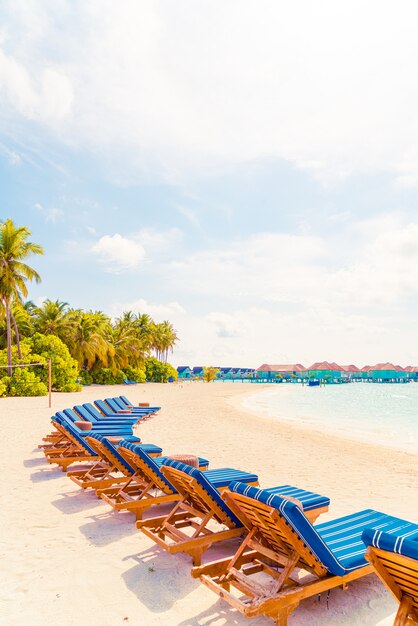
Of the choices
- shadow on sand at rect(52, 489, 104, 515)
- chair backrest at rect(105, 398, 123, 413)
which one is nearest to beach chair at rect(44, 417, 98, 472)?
shadow on sand at rect(52, 489, 104, 515)

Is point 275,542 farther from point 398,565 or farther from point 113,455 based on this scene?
point 113,455

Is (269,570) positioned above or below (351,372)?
above

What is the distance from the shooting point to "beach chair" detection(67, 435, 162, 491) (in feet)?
20.2

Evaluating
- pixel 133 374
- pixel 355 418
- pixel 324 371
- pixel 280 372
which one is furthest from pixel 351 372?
pixel 355 418

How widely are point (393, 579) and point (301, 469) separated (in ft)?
22.5

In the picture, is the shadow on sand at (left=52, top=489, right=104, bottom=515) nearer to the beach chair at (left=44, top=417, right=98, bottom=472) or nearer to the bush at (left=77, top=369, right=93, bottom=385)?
the beach chair at (left=44, top=417, right=98, bottom=472)

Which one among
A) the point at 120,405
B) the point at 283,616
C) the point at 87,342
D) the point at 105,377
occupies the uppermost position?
the point at 87,342

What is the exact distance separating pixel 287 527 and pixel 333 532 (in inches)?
44.1

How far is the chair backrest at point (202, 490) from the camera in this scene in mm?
4125

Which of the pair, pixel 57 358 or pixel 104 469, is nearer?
pixel 104 469

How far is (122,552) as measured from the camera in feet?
15.2

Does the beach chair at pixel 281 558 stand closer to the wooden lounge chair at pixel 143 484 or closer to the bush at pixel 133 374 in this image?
the wooden lounge chair at pixel 143 484

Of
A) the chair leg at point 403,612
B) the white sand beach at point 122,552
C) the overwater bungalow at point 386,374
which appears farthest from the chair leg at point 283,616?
the overwater bungalow at point 386,374

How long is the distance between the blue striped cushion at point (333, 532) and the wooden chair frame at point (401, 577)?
0.67 m
